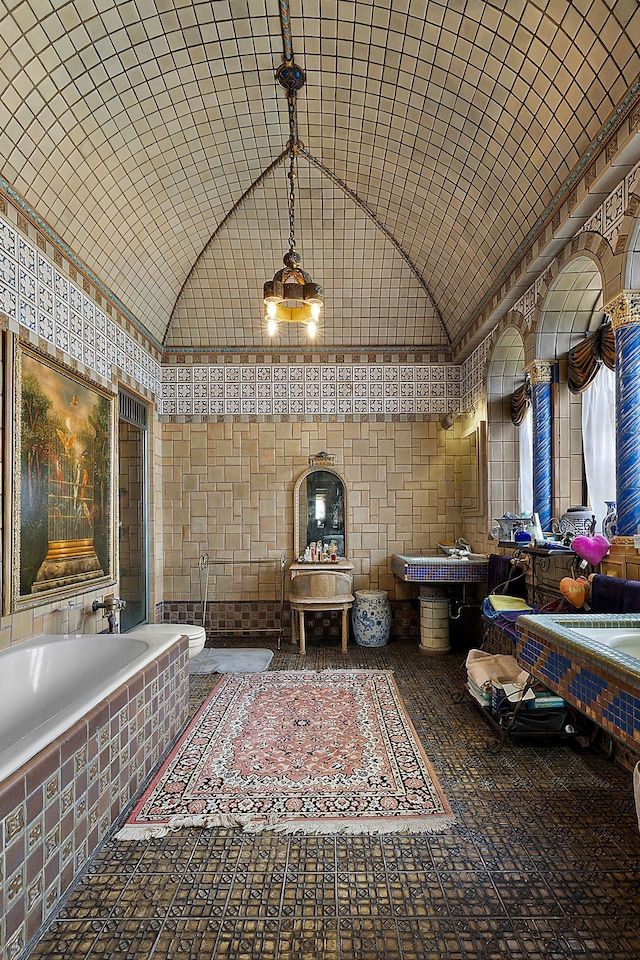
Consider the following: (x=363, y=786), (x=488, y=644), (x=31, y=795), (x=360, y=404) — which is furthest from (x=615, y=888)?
(x=360, y=404)

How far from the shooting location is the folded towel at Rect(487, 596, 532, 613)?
4365 millimetres

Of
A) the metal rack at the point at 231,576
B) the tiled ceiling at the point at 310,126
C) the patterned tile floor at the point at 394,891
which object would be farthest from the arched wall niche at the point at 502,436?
the patterned tile floor at the point at 394,891

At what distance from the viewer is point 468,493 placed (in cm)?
690

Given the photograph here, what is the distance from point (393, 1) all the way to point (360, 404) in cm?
422

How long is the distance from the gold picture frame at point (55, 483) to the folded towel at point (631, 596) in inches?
142

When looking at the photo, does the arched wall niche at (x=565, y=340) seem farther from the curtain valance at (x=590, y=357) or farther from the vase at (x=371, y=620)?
the vase at (x=371, y=620)

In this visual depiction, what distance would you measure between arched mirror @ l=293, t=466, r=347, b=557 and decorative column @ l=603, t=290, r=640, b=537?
3963mm

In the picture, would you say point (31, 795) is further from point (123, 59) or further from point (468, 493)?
point (468, 493)

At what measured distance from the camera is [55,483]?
162 inches

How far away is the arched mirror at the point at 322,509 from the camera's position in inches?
276

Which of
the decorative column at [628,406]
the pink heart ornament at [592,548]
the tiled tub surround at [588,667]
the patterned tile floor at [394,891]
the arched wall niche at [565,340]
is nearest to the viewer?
the tiled tub surround at [588,667]

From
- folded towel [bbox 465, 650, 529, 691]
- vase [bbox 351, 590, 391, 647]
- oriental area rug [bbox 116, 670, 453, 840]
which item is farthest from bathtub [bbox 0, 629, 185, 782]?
vase [bbox 351, 590, 391, 647]

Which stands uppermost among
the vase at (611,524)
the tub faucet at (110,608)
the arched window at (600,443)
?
the arched window at (600,443)

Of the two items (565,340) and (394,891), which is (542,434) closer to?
(565,340)
